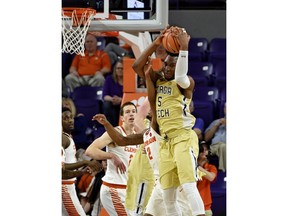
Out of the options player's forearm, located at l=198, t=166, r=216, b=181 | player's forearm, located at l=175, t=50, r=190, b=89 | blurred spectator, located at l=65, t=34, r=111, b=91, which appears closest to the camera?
player's forearm, located at l=175, t=50, r=190, b=89

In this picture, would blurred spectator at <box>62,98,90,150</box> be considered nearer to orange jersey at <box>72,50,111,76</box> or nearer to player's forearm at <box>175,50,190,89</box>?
orange jersey at <box>72,50,111,76</box>

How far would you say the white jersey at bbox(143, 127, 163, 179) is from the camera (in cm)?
674

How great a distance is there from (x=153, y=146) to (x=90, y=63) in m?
3.61

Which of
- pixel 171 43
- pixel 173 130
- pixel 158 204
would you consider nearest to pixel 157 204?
pixel 158 204

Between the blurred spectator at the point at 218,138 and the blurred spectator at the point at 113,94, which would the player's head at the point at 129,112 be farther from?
the blurred spectator at the point at 113,94

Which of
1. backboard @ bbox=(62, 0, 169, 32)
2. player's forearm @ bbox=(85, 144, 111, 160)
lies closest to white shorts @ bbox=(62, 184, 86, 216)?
player's forearm @ bbox=(85, 144, 111, 160)

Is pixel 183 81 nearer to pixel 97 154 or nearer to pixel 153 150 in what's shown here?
pixel 153 150

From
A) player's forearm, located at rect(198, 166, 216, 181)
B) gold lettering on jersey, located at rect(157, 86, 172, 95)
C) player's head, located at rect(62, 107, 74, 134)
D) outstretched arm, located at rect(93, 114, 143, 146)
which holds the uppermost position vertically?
Result: gold lettering on jersey, located at rect(157, 86, 172, 95)

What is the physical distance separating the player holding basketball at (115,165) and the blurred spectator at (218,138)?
1.17m

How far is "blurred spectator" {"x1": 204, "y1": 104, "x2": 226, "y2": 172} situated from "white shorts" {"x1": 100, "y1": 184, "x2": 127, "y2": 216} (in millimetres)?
1285

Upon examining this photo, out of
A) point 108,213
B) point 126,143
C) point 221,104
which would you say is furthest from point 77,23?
point 221,104
